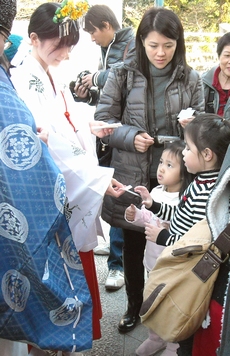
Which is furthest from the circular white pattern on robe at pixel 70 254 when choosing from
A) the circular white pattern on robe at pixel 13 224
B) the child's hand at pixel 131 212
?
the child's hand at pixel 131 212

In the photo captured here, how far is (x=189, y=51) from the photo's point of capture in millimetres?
11398

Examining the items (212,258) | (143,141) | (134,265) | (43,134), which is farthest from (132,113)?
(212,258)

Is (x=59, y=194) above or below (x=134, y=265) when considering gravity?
above

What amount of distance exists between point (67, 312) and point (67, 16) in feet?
4.87

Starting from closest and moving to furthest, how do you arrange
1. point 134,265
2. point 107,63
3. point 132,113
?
1. point 132,113
2. point 134,265
3. point 107,63

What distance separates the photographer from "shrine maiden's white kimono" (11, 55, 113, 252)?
6.91 ft

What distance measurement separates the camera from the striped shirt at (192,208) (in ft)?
6.43

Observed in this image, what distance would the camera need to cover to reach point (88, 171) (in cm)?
211

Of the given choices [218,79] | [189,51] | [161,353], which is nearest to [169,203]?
[161,353]

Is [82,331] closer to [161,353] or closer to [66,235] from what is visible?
[66,235]

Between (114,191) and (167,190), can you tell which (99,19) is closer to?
(167,190)

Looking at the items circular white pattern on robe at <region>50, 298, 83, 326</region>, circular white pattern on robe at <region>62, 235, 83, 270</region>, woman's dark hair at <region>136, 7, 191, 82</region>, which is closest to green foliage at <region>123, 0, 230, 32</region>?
woman's dark hair at <region>136, 7, 191, 82</region>

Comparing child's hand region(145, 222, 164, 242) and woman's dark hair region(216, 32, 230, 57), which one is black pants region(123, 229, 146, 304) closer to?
child's hand region(145, 222, 164, 242)

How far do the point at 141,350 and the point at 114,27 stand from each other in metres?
2.66
